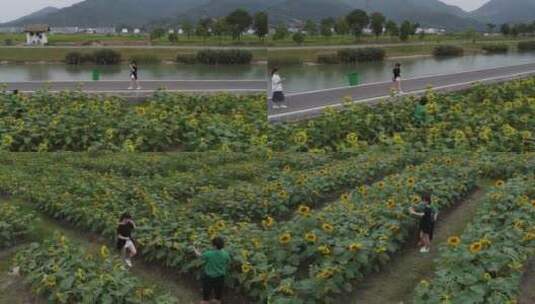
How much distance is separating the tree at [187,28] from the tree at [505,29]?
1065 centimetres

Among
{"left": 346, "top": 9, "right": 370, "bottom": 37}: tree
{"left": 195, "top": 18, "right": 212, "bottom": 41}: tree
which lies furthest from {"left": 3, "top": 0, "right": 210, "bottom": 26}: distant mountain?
{"left": 346, "top": 9, "right": 370, "bottom": 37}: tree

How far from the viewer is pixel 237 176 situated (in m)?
10.2

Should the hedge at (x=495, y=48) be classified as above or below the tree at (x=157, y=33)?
below

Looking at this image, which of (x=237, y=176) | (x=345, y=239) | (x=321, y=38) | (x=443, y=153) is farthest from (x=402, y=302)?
(x=321, y=38)

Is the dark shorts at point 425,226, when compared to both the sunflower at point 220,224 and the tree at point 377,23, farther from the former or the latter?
the tree at point 377,23

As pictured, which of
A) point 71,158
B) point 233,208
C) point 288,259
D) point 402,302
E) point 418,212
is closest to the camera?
point 402,302

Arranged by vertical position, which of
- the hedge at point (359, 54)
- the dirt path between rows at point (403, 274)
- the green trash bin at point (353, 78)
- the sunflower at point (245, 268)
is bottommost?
the dirt path between rows at point (403, 274)

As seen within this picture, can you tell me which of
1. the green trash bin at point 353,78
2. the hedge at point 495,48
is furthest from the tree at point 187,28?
the hedge at point 495,48

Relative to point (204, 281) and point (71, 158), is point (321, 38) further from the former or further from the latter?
point (204, 281)

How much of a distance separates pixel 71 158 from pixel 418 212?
22.2 feet

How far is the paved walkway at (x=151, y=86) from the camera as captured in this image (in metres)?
16.4

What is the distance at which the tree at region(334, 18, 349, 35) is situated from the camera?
13.9 meters

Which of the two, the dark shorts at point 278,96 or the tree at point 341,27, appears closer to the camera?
the dark shorts at point 278,96

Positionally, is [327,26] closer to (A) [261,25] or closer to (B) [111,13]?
(A) [261,25]
